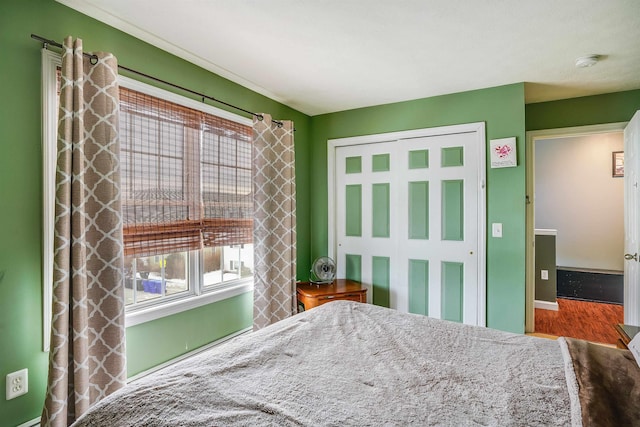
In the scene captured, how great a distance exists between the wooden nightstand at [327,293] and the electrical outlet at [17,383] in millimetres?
2010

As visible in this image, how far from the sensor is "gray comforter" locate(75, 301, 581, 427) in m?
0.99

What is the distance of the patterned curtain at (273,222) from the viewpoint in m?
2.97

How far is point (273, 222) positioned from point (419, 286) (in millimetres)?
1607

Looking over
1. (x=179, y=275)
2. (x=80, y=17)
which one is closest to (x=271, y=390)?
(x=179, y=275)

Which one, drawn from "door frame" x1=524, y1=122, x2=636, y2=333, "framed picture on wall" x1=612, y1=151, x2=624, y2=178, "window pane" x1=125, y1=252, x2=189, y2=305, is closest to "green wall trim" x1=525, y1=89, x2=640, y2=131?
"door frame" x1=524, y1=122, x2=636, y2=333

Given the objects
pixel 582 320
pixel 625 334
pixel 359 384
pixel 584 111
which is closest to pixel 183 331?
pixel 359 384

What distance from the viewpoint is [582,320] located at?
3883 mm

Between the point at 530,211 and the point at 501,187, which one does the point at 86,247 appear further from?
the point at 530,211

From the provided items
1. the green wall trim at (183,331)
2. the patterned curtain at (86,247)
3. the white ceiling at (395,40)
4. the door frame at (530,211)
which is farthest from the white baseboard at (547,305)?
the patterned curtain at (86,247)

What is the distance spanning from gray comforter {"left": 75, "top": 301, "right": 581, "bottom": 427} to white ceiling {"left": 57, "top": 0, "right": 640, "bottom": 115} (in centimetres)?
174

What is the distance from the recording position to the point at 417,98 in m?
3.35

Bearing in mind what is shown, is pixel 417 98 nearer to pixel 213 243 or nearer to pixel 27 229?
pixel 213 243

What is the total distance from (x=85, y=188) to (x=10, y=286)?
57 centimetres

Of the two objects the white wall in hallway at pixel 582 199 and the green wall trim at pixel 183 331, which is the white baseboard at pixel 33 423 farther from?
the white wall in hallway at pixel 582 199
